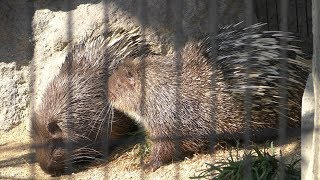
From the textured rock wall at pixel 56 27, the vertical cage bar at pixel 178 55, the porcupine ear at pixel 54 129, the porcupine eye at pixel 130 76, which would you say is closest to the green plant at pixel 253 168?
the vertical cage bar at pixel 178 55

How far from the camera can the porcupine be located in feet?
11.0

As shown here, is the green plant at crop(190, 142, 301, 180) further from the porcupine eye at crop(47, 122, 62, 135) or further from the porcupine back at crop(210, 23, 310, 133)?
the porcupine eye at crop(47, 122, 62, 135)

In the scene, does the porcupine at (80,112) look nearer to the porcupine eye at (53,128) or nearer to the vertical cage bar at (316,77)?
the porcupine eye at (53,128)

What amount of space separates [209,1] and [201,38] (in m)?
0.46

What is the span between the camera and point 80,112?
3.47 meters

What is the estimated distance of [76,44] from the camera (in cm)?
373

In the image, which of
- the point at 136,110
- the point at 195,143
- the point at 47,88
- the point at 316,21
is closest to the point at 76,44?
the point at 47,88

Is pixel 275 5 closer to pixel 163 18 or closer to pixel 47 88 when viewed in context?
pixel 163 18

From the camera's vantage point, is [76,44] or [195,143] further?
[76,44]

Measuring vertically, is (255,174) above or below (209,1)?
below

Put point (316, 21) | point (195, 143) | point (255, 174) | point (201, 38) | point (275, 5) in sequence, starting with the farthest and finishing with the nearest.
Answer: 1. point (275, 5)
2. point (201, 38)
3. point (195, 143)
4. point (255, 174)
5. point (316, 21)

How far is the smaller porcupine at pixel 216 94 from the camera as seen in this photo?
3186 mm

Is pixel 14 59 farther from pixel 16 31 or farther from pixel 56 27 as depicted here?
pixel 56 27

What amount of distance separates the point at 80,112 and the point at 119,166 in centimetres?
39
